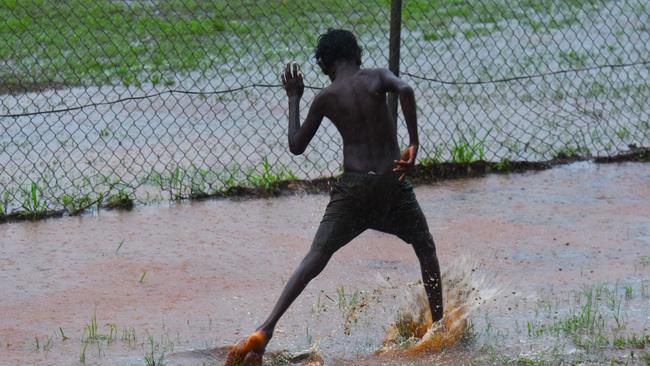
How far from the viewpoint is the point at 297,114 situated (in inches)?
210

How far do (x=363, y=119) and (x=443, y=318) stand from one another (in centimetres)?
98

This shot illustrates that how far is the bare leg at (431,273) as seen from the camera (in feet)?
17.7

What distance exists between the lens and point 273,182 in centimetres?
815

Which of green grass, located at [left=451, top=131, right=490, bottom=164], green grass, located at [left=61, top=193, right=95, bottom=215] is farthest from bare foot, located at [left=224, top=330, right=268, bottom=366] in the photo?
green grass, located at [left=451, top=131, right=490, bottom=164]

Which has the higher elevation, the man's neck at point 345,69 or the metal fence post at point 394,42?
the metal fence post at point 394,42

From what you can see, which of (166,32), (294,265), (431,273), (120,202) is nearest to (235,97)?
(166,32)

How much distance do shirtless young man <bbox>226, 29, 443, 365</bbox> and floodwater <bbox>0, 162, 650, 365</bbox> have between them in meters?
0.44

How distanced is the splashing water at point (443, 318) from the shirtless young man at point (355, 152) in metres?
0.37

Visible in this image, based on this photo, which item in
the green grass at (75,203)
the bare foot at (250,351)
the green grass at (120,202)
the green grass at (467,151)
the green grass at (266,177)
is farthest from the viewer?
the green grass at (467,151)

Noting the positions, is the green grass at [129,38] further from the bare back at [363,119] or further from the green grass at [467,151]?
the bare back at [363,119]

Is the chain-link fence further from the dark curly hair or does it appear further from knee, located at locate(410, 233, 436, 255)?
knee, located at locate(410, 233, 436, 255)

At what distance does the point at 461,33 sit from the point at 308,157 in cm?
549

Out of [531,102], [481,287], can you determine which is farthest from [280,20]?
[481,287]

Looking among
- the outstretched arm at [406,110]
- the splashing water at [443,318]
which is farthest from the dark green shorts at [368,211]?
the splashing water at [443,318]
